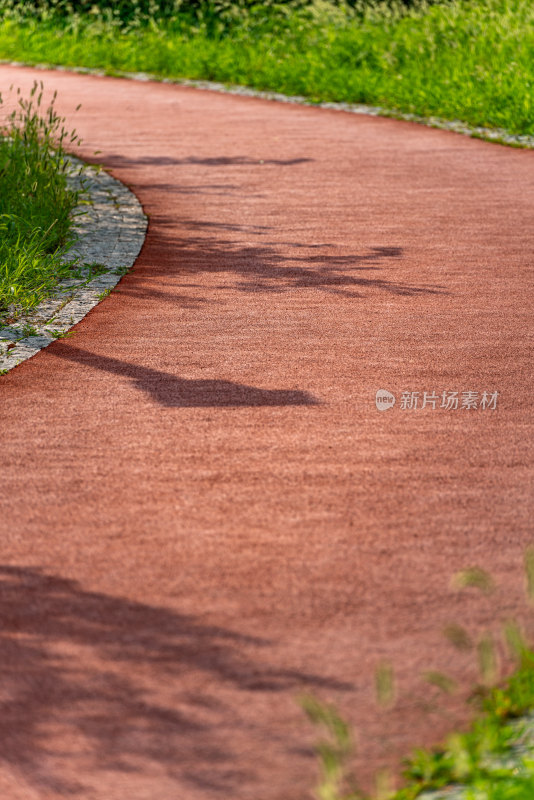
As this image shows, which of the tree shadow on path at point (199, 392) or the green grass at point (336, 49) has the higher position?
the green grass at point (336, 49)

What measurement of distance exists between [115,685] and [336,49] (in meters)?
17.3

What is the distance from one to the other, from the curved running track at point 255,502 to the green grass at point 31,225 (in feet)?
1.91

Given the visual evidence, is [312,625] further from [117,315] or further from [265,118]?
[265,118]

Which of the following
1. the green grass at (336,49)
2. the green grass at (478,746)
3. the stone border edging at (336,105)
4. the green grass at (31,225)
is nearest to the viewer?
the green grass at (478,746)

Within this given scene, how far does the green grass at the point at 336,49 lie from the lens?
53.5 feet

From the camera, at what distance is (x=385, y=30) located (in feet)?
65.6

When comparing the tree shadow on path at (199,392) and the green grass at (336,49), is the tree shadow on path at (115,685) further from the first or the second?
the green grass at (336,49)

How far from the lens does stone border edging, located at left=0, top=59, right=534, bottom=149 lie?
14.4m

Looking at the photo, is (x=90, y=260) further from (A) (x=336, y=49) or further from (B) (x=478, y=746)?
(A) (x=336, y=49)

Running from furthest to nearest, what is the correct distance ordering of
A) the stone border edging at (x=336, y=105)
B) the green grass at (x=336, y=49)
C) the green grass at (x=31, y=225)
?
the green grass at (x=336, y=49) < the stone border edging at (x=336, y=105) < the green grass at (x=31, y=225)

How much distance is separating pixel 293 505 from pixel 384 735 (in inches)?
64.6

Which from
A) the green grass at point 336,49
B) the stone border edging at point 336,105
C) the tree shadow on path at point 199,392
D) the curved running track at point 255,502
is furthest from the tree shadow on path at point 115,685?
the green grass at point 336,49

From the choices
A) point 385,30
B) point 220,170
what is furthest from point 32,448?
point 385,30

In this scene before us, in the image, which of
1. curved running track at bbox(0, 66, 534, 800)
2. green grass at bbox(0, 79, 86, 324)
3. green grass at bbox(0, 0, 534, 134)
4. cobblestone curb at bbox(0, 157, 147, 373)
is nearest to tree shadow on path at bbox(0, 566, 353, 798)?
curved running track at bbox(0, 66, 534, 800)
